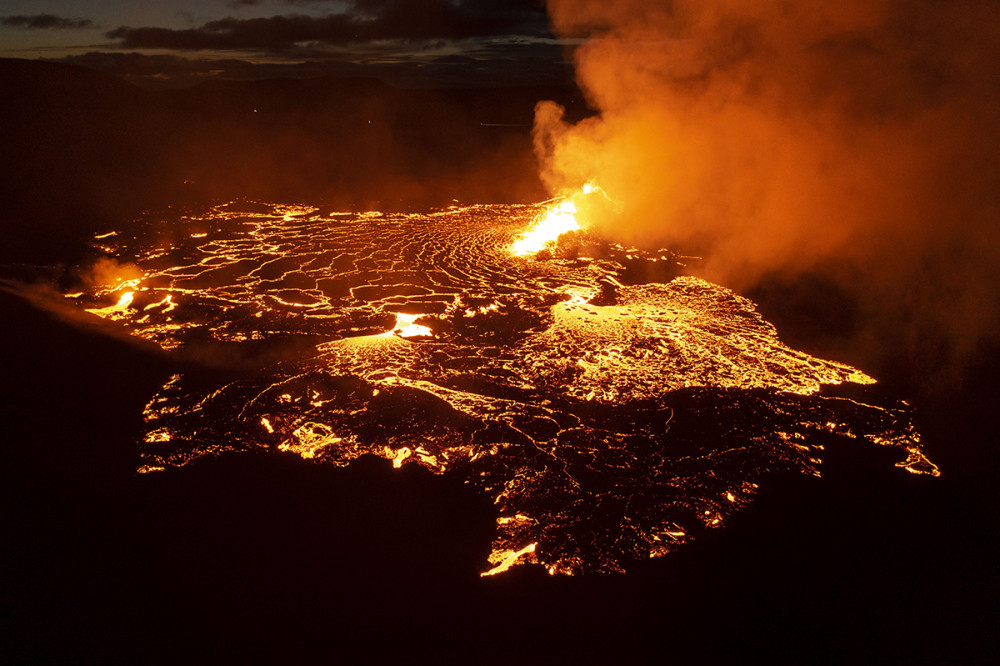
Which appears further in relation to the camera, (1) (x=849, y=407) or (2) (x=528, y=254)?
(2) (x=528, y=254)

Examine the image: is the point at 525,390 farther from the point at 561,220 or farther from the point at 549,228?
the point at 561,220

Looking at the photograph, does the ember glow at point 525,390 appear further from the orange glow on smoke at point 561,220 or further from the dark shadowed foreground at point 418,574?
the orange glow on smoke at point 561,220

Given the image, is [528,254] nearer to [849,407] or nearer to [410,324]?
[410,324]

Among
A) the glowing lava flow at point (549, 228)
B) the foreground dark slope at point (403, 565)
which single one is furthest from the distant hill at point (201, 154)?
the foreground dark slope at point (403, 565)

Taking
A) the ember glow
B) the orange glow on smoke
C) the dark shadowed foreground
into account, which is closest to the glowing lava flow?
the orange glow on smoke

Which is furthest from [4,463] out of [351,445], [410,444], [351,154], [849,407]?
[351,154]
